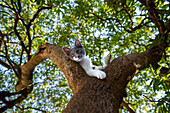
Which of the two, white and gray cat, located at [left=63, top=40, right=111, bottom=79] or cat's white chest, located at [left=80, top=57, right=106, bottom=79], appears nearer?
cat's white chest, located at [left=80, top=57, right=106, bottom=79]

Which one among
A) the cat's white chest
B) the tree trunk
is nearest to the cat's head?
the cat's white chest

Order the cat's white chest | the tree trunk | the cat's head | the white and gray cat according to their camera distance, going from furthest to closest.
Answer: the cat's head → the white and gray cat → the cat's white chest → the tree trunk

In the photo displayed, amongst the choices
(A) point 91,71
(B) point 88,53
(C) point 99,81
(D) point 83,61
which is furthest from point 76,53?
(B) point 88,53

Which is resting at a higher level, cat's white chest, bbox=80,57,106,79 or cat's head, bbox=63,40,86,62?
cat's head, bbox=63,40,86,62

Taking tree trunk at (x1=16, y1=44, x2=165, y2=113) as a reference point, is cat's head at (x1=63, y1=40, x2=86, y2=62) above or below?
above

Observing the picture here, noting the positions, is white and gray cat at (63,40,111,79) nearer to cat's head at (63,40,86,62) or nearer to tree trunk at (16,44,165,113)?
cat's head at (63,40,86,62)

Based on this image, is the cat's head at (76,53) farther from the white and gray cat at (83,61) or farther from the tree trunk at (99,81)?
the tree trunk at (99,81)

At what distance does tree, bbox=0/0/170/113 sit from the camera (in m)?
2.02

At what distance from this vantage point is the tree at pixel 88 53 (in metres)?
2.02

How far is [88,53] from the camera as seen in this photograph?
571cm

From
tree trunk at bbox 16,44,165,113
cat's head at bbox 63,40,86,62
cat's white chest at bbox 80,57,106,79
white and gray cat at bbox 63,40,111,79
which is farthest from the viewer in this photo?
cat's head at bbox 63,40,86,62

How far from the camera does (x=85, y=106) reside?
143 centimetres

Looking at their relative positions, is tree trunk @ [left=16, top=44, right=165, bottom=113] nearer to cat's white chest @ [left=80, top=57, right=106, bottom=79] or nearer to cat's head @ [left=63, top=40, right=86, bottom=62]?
cat's white chest @ [left=80, top=57, right=106, bottom=79]

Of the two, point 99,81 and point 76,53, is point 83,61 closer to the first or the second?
point 76,53
